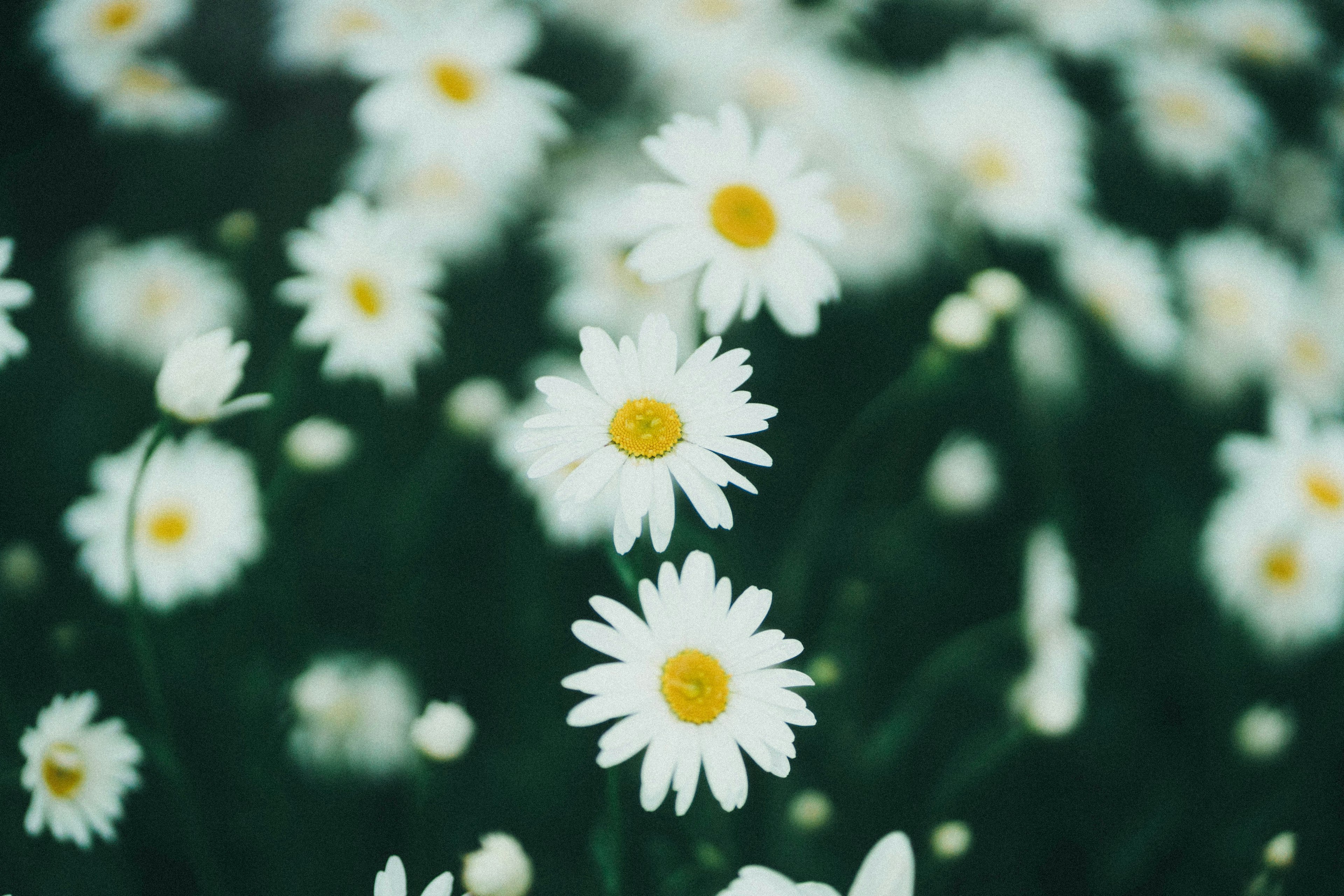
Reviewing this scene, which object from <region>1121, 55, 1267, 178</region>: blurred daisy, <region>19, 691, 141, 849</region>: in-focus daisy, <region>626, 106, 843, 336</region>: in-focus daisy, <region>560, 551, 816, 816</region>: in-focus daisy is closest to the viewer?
<region>560, 551, 816, 816</region>: in-focus daisy

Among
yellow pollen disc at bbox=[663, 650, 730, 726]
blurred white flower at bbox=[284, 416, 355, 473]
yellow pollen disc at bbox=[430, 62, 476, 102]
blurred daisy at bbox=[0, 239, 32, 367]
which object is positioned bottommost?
yellow pollen disc at bbox=[663, 650, 730, 726]

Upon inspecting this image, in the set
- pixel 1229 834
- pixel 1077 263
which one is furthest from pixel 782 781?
pixel 1077 263

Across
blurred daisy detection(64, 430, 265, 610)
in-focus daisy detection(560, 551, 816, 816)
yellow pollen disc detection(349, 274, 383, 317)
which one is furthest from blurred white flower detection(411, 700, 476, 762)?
yellow pollen disc detection(349, 274, 383, 317)

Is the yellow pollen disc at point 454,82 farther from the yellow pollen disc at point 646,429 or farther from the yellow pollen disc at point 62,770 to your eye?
the yellow pollen disc at point 62,770

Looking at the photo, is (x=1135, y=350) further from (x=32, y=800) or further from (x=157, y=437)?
(x=32, y=800)

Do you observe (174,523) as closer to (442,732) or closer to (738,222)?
(442,732)

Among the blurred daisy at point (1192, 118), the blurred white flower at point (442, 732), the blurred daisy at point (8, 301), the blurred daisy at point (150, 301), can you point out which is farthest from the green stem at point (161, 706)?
the blurred daisy at point (1192, 118)

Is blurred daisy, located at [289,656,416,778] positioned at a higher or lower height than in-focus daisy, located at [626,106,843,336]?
lower

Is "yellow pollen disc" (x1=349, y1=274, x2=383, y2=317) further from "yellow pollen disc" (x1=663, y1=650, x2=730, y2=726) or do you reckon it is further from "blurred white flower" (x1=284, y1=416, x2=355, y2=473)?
"yellow pollen disc" (x1=663, y1=650, x2=730, y2=726)
